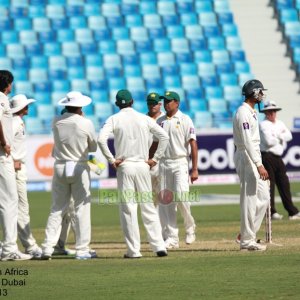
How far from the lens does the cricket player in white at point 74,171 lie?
1343cm

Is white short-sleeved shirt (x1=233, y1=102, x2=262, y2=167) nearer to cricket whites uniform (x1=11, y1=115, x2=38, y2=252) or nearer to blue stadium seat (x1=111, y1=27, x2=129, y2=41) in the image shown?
cricket whites uniform (x1=11, y1=115, x2=38, y2=252)

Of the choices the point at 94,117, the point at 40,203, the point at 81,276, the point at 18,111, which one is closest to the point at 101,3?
the point at 94,117

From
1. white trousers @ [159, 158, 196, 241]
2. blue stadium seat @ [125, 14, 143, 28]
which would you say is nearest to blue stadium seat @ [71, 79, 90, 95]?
blue stadium seat @ [125, 14, 143, 28]

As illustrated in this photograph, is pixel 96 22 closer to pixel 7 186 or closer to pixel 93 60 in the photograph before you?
pixel 93 60

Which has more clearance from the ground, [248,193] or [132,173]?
[132,173]

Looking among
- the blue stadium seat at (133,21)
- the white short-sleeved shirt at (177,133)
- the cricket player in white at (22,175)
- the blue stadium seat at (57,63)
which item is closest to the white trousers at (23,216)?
the cricket player in white at (22,175)

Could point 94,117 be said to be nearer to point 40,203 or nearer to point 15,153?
point 40,203

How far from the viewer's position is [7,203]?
43.4 feet

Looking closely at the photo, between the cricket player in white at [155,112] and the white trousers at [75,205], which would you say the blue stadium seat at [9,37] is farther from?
the white trousers at [75,205]

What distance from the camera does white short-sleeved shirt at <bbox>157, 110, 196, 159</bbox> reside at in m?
15.4

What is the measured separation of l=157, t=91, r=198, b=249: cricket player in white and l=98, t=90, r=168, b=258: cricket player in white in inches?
73.7

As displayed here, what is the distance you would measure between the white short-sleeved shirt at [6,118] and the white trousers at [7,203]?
0.20m

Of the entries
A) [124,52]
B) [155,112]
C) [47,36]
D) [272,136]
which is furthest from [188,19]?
[155,112]

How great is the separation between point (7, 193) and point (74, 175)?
2.82 feet
